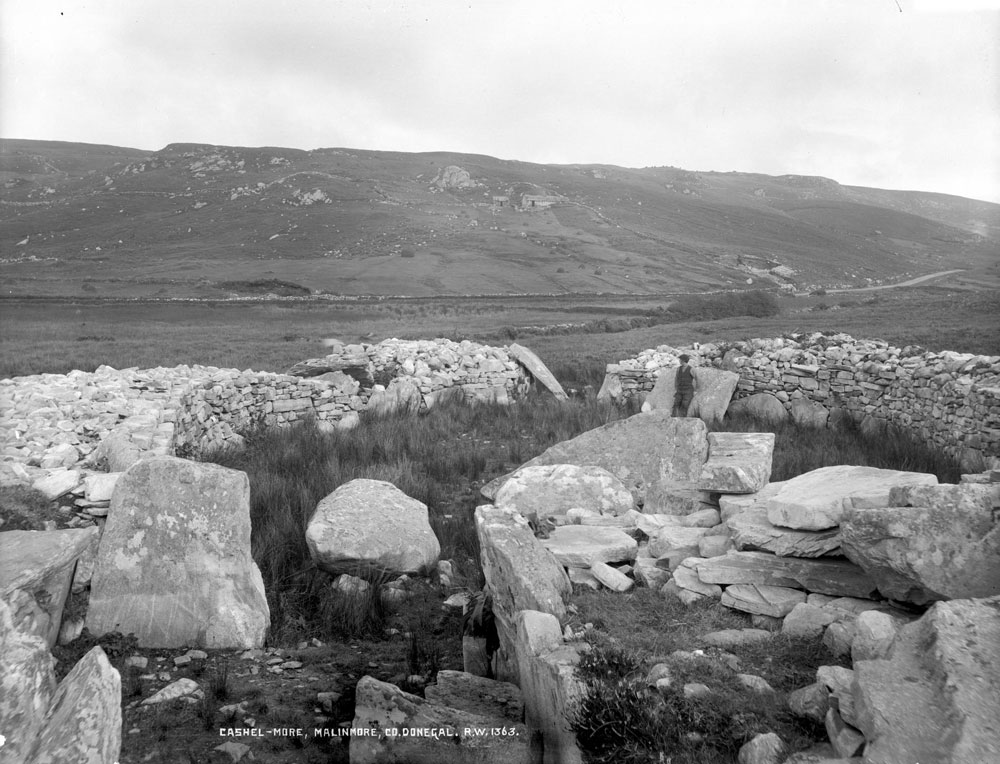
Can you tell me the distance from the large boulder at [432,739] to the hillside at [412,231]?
5300 cm

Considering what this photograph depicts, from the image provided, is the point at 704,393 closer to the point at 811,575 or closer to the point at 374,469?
the point at 374,469

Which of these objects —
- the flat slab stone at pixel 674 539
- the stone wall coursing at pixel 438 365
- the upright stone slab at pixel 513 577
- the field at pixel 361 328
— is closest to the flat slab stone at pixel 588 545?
the flat slab stone at pixel 674 539

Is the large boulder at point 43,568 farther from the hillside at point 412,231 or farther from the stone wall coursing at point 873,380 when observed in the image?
the hillside at point 412,231

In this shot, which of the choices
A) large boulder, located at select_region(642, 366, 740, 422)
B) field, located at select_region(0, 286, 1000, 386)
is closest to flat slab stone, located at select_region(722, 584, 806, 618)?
large boulder, located at select_region(642, 366, 740, 422)

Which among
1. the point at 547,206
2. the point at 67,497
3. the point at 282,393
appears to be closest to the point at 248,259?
the point at 547,206

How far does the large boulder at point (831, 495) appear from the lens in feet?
17.0

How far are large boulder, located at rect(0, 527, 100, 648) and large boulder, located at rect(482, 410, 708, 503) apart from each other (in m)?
4.84

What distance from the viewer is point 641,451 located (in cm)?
923

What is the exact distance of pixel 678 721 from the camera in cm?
344

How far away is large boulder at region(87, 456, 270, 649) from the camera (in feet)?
16.5

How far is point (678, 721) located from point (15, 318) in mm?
39903

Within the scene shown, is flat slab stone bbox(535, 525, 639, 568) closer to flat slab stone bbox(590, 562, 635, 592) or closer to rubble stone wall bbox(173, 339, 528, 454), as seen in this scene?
flat slab stone bbox(590, 562, 635, 592)

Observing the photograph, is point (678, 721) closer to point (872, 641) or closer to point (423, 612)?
point (872, 641)

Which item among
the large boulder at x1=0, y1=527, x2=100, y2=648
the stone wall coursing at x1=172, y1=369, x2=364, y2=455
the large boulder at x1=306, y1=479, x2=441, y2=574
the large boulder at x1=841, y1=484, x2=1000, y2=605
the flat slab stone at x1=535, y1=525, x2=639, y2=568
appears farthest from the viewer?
the stone wall coursing at x1=172, y1=369, x2=364, y2=455
